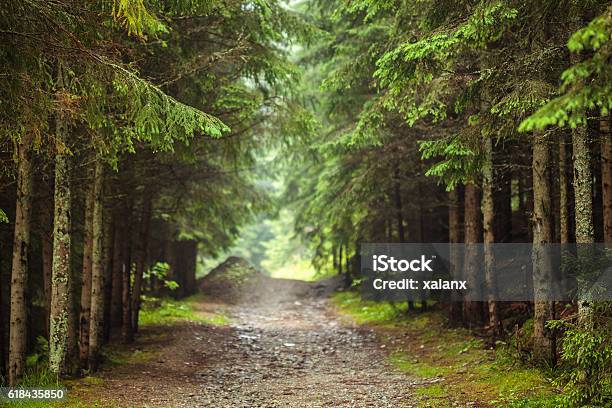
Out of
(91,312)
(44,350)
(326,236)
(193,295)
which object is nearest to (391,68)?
(91,312)

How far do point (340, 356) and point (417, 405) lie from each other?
5.10 metres

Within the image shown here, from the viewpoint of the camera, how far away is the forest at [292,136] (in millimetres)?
6824

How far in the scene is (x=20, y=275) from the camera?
8.79 m

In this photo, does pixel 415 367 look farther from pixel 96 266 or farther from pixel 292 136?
pixel 96 266

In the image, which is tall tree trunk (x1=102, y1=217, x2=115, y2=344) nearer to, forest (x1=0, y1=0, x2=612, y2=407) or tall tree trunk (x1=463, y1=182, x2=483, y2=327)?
forest (x1=0, y1=0, x2=612, y2=407)

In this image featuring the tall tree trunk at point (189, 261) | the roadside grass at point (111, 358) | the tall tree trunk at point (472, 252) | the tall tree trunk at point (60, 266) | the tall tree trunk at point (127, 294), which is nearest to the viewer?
the roadside grass at point (111, 358)

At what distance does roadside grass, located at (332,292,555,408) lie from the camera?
27.6 feet

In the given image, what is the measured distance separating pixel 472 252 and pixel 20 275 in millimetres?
10126

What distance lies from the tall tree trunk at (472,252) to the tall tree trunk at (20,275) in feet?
32.4

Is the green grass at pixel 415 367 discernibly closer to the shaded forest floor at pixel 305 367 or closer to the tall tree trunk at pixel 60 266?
the shaded forest floor at pixel 305 367

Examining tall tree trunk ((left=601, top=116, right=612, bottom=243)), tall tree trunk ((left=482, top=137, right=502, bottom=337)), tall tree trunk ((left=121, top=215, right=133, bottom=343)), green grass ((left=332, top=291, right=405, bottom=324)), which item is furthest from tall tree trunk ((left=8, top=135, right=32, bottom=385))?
green grass ((left=332, top=291, right=405, bottom=324))

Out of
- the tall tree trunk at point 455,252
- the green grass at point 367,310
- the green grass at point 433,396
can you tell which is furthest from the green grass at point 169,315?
the green grass at point 433,396

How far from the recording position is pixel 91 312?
1098cm

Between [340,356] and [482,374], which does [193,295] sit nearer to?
[340,356]
